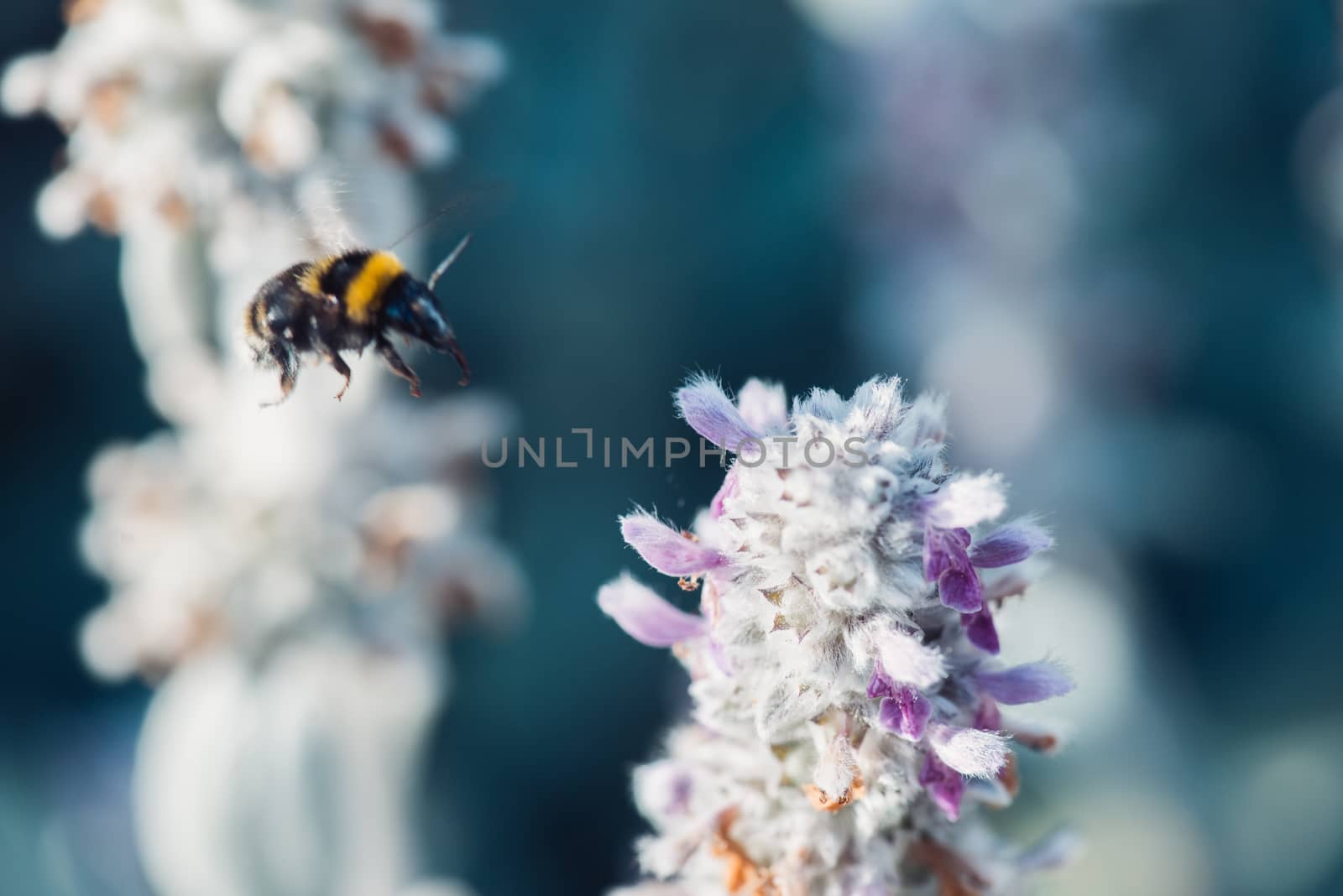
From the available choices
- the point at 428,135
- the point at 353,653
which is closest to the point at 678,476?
the point at 353,653

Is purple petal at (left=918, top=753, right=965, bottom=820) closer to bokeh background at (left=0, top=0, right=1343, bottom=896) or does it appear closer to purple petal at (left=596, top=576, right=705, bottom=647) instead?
purple petal at (left=596, top=576, right=705, bottom=647)

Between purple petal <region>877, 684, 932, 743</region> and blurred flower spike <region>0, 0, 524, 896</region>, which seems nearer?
purple petal <region>877, 684, 932, 743</region>

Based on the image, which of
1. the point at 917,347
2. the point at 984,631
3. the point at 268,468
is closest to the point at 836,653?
the point at 984,631

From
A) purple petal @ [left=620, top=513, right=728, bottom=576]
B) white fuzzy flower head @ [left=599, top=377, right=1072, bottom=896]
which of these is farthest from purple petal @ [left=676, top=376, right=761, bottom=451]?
purple petal @ [left=620, top=513, right=728, bottom=576]

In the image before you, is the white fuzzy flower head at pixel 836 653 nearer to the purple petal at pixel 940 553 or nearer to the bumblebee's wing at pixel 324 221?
the purple petal at pixel 940 553

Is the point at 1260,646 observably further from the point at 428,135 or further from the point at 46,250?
the point at 46,250

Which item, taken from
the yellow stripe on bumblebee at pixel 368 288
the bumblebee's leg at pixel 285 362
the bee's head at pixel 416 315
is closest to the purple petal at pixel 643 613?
the bee's head at pixel 416 315
